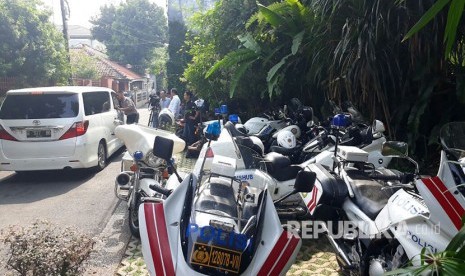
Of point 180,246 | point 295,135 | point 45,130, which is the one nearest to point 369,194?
point 180,246

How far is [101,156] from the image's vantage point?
24.9 feet

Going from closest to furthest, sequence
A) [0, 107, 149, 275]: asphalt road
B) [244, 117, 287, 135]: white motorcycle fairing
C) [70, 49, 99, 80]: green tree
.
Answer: [0, 107, 149, 275]: asphalt road
[244, 117, 287, 135]: white motorcycle fairing
[70, 49, 99, 80]: green tree

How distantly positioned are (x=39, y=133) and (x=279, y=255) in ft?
17.9

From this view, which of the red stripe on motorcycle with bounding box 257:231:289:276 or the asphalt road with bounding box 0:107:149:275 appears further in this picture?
the asphalt road with bounding box 0:107:149:275

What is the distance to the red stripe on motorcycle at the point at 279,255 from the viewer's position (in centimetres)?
230

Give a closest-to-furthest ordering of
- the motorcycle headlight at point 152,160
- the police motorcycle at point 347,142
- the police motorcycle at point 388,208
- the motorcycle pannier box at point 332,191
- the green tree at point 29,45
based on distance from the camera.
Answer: the police motorcycle at point 388,208 → the motorcycle pannier box at point 332,191 → the motorcycle headlight at point 152,160 → the police motorcycle at point 347,142 → the green tree at point 29,45

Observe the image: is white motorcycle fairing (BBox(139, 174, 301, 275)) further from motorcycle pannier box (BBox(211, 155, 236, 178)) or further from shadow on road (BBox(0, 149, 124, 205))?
shadow on road (BBox(0, 149, 124, 205))

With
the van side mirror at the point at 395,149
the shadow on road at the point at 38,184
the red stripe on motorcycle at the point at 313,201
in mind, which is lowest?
the shadow on road at the point at 38,184

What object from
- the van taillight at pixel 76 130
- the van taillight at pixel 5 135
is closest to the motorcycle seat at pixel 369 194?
the van taillight at pixel 76 130

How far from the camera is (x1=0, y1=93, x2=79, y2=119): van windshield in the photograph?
21.6 ft

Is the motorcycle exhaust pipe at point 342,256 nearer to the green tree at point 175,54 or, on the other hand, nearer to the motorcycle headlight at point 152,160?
the motorcycle headlight at point 152,160

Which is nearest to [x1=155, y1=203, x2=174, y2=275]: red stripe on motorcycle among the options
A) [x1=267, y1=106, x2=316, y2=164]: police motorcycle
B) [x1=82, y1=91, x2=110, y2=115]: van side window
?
[x1=267, y1=106, x2=316, y2=164]: police motorcycle

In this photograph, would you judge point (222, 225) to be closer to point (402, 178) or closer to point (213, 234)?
point (213, 234)

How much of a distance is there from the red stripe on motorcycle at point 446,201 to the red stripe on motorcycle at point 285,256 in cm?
90
